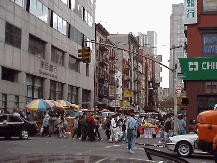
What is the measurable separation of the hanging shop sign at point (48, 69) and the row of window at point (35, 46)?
107cm

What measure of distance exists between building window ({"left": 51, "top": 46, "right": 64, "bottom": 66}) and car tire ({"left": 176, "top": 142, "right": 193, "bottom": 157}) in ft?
101

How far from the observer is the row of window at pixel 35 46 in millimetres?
33938

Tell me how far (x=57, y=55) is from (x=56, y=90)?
4.44 metres

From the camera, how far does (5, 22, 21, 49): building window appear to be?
110 ft

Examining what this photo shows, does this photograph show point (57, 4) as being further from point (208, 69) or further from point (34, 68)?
point (208, 69)

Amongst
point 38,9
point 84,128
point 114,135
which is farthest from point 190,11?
point 38,9

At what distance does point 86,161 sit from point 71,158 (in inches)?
8.8

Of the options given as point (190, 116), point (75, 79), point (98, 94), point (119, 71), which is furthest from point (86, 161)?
point (119, 71)

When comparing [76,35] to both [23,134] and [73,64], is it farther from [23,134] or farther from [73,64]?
[23,134]

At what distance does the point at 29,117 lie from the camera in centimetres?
2959

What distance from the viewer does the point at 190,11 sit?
27688 millimetres

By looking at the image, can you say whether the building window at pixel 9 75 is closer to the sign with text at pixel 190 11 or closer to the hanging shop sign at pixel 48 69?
the hanging shop sign at pixel 48 69

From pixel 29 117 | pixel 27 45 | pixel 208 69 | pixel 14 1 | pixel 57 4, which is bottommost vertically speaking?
pixel 29 117

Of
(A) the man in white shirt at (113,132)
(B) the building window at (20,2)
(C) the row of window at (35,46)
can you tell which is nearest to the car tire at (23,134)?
(A) the man in white shirt at (113,132)
